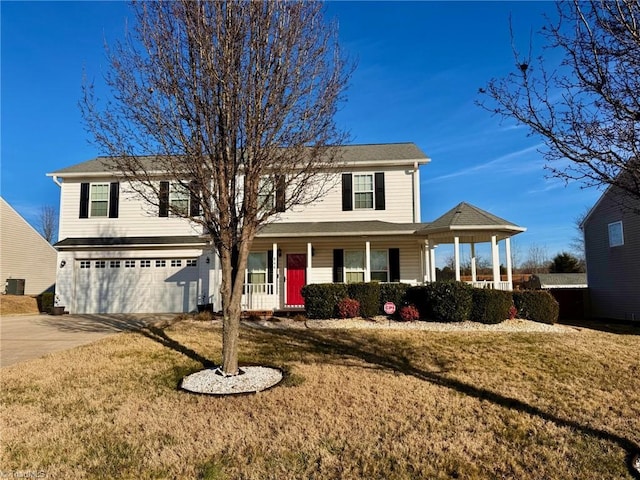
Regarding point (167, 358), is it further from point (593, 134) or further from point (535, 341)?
point (535, 341)

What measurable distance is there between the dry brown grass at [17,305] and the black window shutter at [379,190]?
1559cm

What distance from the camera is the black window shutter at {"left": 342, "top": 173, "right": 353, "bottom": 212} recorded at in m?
15.4

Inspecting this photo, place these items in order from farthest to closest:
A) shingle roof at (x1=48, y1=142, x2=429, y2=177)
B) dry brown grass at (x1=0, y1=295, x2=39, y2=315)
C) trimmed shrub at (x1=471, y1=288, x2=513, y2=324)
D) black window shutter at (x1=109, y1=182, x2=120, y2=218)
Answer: dry brown grass at (x1=0, y1=295, x2=39, y2=315) → black window shutter at (x1=109, y1=182, x2=120, y2=218) → shingle roof at (x1=48, y1=142, x2=429, y2=177) → trimmed shrub at (x1=471, y1=288, x2=513, y2=324)

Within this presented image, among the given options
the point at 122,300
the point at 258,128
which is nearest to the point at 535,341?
the point at 258,128

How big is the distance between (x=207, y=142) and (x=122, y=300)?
12.9 m

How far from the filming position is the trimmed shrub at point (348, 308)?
12.3 m

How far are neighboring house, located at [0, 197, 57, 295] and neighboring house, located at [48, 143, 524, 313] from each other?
26.6 feet

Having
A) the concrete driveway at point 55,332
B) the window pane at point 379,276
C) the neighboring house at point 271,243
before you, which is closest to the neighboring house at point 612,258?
the neighboring house at point 271,243

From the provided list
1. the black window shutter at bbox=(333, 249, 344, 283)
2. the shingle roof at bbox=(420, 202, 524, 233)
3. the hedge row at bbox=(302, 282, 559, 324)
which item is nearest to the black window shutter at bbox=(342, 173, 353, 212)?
the black window shutter at bbox=(333, 249, 344, 283)

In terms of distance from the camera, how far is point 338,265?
1506 centimetres

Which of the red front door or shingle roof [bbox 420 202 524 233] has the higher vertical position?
shingle roof [bbox 420 202 524 233]

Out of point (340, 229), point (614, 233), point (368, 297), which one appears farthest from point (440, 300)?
point (614, 233)

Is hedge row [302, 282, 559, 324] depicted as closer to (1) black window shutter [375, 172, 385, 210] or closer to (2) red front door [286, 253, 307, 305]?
(2) red front door [286, 253, 307, 305]

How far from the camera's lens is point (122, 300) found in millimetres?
16328
